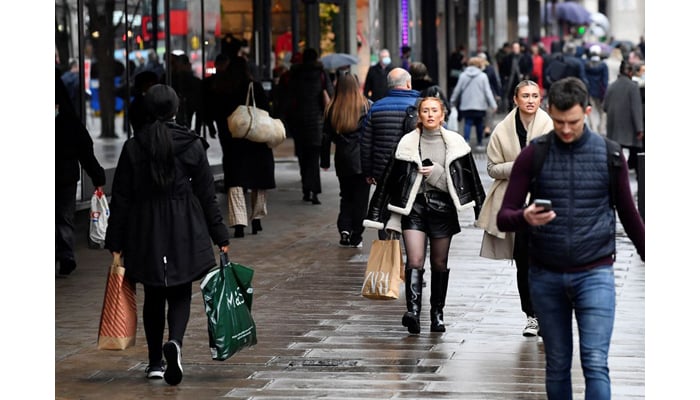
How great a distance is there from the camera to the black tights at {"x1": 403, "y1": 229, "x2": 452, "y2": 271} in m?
9.90

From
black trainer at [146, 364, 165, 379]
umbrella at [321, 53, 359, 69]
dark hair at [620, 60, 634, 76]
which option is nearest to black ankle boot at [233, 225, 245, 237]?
black trainer at [146, 364, 165, 379]

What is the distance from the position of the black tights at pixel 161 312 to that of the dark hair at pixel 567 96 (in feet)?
9.24

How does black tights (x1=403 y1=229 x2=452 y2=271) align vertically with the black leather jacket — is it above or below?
below

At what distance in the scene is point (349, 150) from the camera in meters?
14.6

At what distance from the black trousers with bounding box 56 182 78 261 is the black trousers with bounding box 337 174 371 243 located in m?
2.81

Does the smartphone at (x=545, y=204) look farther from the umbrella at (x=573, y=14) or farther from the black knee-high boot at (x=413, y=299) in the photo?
the umbrella at (x=573, y=14)

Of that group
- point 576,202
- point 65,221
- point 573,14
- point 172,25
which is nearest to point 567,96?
point 576,202

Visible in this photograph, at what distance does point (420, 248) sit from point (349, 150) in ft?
15.5

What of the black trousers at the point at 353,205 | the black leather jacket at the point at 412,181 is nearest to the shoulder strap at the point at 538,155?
the black leather jacket at the point at 412,181

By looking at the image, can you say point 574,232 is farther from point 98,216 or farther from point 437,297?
point 98,216

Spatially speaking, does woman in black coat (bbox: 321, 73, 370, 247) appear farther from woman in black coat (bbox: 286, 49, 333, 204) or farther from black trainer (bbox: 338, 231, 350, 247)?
woman in black coat (bbox: 286, 49, 333, 204)

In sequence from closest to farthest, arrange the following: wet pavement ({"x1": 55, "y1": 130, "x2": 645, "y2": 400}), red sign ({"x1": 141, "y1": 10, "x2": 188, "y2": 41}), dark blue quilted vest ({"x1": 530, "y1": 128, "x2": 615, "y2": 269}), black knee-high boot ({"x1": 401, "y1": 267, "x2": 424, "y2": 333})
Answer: dark blue quilted vest ({"x1": 530, "y1": 128, "x2": 615, "y2": 269}), wet pavement ({"x1": 55, "y1": 130, "x2": 645, "y2": 400}), black knee-high boot ({"x1": 401, "y1": 267, "x2": 424, "y2": 333}), red sign ({"x1": 141, "y1": 10, "x2": 188, "y2": 41})
